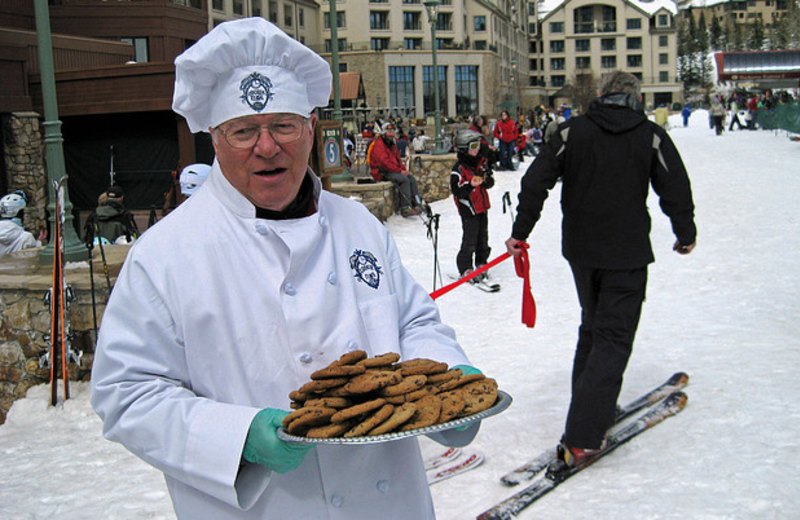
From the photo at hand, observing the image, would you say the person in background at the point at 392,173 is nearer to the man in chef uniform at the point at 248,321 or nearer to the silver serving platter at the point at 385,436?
the man in chef uniform at the point at 248,321

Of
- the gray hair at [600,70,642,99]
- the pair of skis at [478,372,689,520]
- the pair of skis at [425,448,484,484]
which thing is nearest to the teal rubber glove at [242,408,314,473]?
the pair of skis at [478,372,689,520]

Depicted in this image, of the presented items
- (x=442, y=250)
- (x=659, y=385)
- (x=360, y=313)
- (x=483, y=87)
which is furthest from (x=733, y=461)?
(x=483, y=87)

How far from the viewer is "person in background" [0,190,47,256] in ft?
29.7

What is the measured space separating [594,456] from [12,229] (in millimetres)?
7606

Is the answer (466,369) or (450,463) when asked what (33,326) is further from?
(466,369)

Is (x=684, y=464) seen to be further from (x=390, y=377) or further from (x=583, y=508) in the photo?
(x=390, y=377)

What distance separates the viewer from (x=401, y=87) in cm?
7256

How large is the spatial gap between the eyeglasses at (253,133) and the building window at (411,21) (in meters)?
76.6

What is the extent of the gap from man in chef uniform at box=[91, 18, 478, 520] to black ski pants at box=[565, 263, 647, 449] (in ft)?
7.38

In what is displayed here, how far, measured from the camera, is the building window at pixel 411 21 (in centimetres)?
7562

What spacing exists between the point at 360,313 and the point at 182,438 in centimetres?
55

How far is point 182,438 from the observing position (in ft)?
5.53

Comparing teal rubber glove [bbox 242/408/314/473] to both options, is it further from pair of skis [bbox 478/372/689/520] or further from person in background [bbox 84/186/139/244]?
person in background [bbox 84/186/139/244]

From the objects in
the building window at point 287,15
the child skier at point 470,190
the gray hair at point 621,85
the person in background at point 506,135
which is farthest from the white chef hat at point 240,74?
the building window at point 287,15
